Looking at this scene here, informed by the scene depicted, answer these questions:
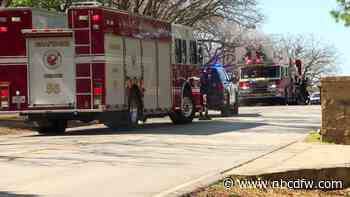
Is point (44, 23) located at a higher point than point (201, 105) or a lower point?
higher

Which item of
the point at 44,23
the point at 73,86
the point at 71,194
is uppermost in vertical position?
the point at 44,23

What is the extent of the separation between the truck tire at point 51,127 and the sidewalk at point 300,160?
337 inches

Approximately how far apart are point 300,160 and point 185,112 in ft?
43.6

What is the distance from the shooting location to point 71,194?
1005cm

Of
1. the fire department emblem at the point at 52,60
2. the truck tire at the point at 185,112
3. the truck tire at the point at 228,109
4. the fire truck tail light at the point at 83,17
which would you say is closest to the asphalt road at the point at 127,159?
the fire department emblem at the point at 52,60

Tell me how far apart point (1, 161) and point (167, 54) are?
11670 millimetres

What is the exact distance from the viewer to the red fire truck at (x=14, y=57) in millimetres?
21031

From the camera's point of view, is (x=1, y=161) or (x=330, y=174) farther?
(x=1, y=161)

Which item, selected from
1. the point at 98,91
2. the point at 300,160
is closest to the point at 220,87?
the point at 98,91

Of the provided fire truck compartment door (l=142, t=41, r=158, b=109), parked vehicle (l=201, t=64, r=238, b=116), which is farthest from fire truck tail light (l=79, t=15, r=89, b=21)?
parked vehicle (l=201, t=64, r=238, b=116)

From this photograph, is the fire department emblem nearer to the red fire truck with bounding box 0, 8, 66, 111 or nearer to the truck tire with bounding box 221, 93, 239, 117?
the red fire truck with bounding box 0, 8, 66, 111

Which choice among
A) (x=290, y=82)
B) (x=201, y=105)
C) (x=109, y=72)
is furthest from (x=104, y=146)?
(x=290, y=82)

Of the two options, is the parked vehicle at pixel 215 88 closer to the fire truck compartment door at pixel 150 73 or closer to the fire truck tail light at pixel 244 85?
the fire truck compartment door at pixel 150 73

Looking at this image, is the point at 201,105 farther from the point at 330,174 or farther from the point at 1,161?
the point at 330,174
